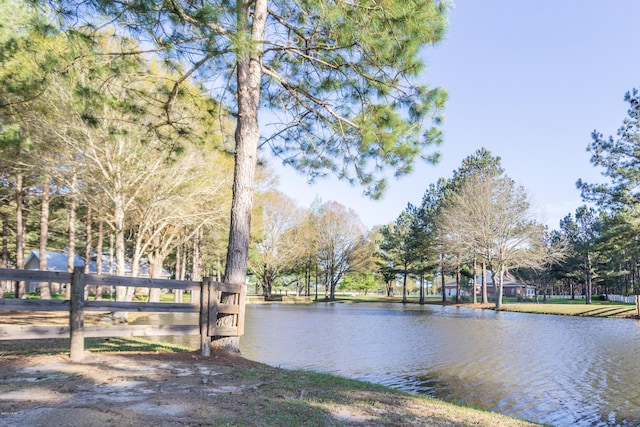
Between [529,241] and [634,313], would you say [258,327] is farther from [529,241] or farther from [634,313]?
[529,241]

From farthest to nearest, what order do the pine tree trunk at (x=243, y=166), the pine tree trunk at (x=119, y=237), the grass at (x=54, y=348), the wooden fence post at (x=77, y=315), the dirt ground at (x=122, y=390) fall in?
the pine tree trunk at (x=119, y=237) < the pine tree trunk at (x=243, y=166) < the grass at (x=54, y=348) < the wooden fence post at (x=77, y=315) < the dirt ground at (x=122, y=390)

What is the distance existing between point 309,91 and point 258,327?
1125cm

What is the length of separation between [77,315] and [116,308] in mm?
520

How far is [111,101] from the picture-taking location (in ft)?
27.9

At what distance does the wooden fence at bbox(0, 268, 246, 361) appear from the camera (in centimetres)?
581

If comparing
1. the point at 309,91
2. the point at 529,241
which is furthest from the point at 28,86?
the point at 529,241

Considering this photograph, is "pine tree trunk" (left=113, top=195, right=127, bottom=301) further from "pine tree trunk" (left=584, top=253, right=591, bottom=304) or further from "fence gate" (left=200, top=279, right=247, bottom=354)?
"pine tree trunk" (left=584, top=253, right=591, bottom=304)

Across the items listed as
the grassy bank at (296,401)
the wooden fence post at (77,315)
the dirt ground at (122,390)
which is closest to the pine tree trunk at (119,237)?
the wooden fence post at (77,315)

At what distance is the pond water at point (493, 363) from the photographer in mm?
7328

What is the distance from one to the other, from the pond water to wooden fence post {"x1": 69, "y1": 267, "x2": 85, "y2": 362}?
180 inches

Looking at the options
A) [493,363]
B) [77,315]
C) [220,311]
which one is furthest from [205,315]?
[493,363]

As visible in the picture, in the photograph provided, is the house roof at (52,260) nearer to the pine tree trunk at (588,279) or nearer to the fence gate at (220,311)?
the fence gate at (220,311)

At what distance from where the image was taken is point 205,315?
22.5 ft

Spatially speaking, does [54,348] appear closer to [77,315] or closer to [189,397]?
[77,315]
